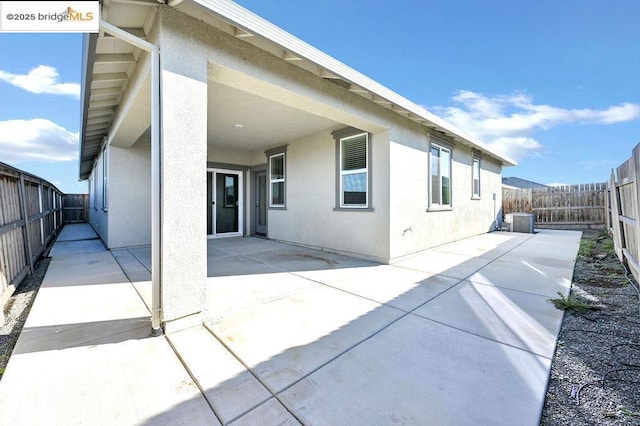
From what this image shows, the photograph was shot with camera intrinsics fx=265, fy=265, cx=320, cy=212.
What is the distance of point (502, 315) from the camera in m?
3.01

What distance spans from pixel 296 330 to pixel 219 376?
872 millimetres

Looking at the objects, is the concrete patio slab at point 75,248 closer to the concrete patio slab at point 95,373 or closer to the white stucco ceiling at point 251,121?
the concrete patio slab at point 95,373

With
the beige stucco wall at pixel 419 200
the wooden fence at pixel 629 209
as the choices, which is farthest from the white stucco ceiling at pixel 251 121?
the wooden fence at pixel 629 209

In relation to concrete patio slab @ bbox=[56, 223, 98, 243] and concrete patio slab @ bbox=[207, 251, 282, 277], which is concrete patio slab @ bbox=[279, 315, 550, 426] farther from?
concrete patio slab @ bbox=[56, 223, 98, 243]

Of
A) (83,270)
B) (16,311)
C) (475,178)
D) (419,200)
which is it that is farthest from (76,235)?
(475,178)

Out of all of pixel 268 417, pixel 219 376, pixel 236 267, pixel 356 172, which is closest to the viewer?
pixel 268 417

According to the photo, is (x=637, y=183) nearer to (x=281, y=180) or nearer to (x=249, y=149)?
(x=281, y=180)

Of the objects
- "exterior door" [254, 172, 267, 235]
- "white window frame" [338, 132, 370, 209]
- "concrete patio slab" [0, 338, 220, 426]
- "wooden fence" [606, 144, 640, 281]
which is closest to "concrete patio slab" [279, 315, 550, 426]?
"concrete patio slab" [0, 338, 220, 426]

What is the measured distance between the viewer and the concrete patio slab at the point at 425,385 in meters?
1.57

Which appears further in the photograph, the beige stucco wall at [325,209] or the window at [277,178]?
the window at [277,178]

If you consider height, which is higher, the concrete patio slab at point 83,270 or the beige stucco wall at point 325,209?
the beige stucco wall at point 325,209

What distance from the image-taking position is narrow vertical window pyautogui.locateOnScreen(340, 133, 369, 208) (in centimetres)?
611

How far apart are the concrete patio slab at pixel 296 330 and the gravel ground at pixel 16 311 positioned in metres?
1.69

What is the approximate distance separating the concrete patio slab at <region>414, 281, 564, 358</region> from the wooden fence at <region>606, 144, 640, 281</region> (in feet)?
6.56
